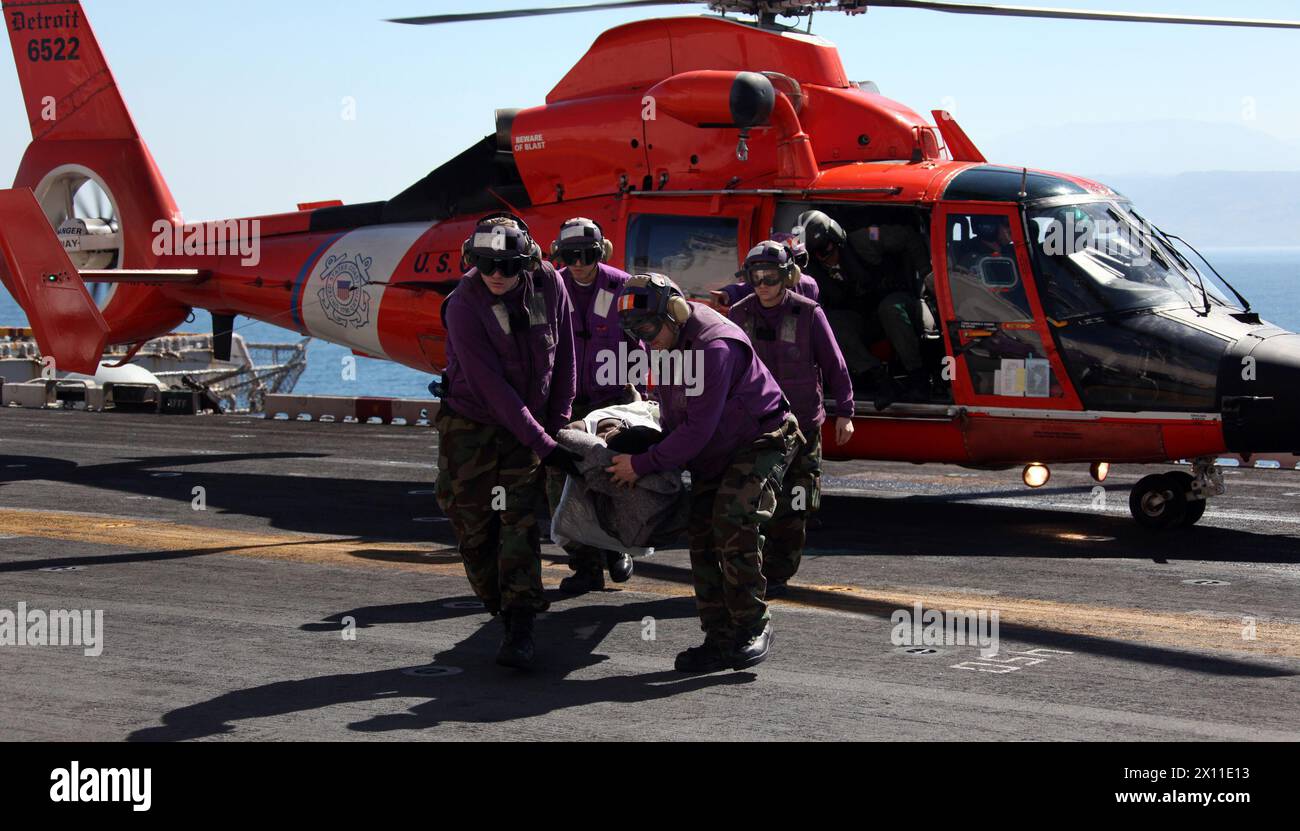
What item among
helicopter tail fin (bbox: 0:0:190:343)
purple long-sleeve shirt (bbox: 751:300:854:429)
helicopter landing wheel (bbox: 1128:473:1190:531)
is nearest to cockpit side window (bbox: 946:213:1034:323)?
helicopter landing wheel (bbox: 1128:473:1190:531)

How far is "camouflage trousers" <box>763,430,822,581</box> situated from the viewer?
8.62 m

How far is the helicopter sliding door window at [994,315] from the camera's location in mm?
10945

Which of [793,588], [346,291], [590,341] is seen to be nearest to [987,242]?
[793,588]

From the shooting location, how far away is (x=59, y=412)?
2169 centimetres

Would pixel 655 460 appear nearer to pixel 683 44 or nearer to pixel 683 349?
pixel 683 349

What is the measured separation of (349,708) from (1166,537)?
676cm

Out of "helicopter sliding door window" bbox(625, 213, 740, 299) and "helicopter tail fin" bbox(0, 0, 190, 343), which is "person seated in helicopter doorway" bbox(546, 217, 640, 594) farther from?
"helicopter tail fin" bbox(0, 0, 190, 343)

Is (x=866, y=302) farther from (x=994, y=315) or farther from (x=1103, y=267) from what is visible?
(x=1103, y=267)

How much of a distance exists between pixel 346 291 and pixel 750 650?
8.78 m

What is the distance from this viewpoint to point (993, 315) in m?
11.1
